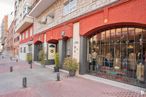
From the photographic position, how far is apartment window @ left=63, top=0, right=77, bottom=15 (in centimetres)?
1452

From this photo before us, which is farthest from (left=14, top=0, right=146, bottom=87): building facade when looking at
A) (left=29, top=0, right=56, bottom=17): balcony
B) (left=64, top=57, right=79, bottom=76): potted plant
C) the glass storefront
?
(left=29, top=0, right=56, bottom=17): balcony

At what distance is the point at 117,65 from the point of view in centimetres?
1095

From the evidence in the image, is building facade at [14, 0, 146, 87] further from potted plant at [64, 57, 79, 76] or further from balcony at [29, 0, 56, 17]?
balcony at [29, 0, 56, 17]

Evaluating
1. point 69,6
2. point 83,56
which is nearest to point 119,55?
point 83,56

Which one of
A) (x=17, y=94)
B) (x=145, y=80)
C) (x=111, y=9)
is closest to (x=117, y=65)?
(x=145, y=80)

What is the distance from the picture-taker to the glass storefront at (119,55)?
370 inches

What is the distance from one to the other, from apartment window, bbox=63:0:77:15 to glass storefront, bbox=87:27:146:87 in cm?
351

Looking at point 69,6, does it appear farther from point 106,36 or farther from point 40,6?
point 40,6

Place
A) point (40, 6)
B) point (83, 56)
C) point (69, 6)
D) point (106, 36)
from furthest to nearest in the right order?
point (40, 6) < point (69, 6) < point (83, 56) < point (106, 36)

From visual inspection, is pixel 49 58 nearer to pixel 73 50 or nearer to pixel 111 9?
pixel 73 50

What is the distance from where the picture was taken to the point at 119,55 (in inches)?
425

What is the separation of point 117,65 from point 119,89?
8.84ft

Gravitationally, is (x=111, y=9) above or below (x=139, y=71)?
above

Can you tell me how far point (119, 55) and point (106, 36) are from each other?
5.88 feet
